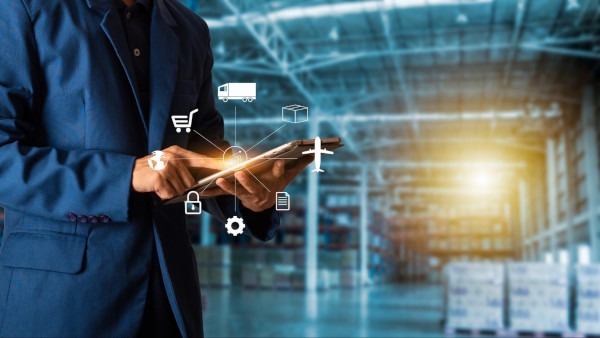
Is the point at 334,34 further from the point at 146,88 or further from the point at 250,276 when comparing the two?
the point at 146,88

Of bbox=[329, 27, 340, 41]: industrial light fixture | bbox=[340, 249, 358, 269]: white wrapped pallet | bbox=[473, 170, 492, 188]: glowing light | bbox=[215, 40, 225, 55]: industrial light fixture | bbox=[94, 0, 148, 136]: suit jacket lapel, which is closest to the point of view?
bbox=[94, 0, 148, 136]: suit jacket lapel

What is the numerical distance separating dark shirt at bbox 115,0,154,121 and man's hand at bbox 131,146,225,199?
13 centimetres

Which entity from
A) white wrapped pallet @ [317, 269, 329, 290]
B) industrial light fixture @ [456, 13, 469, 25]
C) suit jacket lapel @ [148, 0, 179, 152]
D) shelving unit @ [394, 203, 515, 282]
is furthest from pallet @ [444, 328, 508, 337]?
shelving unit @ [394, 203, 515, 282]

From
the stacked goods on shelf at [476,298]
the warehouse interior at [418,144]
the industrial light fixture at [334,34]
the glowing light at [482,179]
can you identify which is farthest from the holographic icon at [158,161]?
the glowing light at [482,179]

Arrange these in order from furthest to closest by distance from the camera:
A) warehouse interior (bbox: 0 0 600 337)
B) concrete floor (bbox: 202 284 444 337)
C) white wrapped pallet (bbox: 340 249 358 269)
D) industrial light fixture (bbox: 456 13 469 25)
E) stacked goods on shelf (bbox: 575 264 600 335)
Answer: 1. white wrapped pallet (bbox: 340 249 358 269)
2. industrial light fixture (bbox: 456 13 469 25)
3. warehouse interior (bbox: 0 0 600 337)
4. stacked goods on shelf (bbox: 575 264 600 335)
5. concrete floor (bbox: 202 284 444 337)

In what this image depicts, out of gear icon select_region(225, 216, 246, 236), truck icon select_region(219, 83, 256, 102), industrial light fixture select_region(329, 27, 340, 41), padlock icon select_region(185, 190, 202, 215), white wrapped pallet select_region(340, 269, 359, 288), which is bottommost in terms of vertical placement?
white wrapped pallet select_region(340, 269, 359, 288)

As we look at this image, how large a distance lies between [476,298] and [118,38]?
305 inches

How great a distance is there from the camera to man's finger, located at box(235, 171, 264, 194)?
833mm

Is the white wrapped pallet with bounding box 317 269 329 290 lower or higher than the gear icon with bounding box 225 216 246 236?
lower

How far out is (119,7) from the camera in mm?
959

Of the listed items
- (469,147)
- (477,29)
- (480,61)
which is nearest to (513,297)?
(477,29)

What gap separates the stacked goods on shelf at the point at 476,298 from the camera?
7.84 metres

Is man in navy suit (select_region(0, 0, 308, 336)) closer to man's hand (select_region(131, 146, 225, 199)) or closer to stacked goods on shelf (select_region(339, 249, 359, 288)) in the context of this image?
man's hand (select_region(131, 146, 225, 199))

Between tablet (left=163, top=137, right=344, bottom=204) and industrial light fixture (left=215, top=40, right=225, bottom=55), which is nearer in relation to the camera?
tablet (left=163, top=137, right=344, bottom=204)
